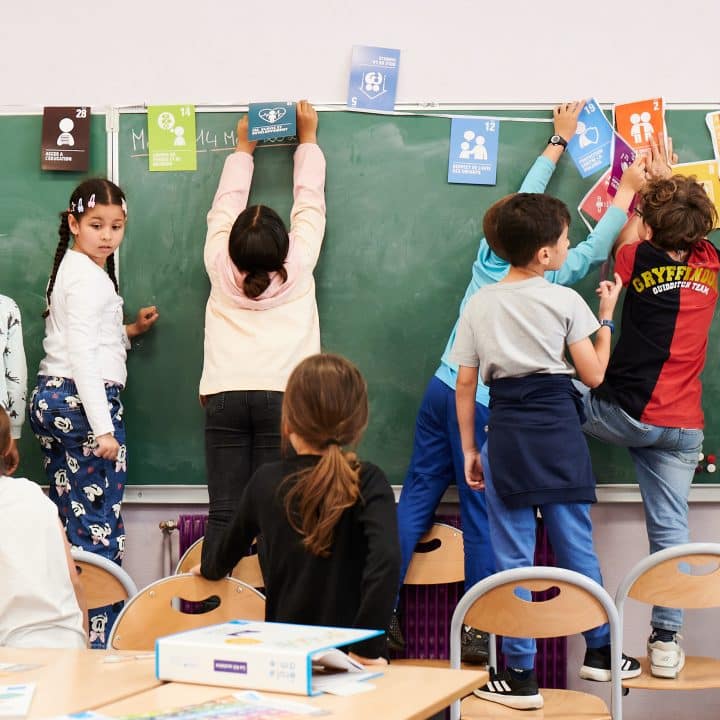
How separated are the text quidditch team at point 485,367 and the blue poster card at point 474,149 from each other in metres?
0.15

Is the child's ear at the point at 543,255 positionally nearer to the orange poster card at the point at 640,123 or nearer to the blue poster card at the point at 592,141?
the blue poster card at the point at 592,141

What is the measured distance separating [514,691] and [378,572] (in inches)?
32.2

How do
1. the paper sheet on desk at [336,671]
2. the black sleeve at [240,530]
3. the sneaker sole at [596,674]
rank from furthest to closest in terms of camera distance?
the sneaker sole at [596,674] < the black sleeve at [240,530] < the paper sheet on desk at [336,671]

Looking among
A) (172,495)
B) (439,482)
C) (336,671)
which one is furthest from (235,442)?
(336,671)

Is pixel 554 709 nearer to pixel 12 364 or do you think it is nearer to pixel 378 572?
pixel 378 572

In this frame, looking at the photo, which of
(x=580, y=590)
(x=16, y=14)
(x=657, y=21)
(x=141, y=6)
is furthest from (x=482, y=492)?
(x=16, y=14)

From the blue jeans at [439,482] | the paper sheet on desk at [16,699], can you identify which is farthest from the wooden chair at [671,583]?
the paper sheet on desk at [16,699]

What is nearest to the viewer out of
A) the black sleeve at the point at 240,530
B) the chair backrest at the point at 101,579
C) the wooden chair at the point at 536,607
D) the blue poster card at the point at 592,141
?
the black sleeve at the point at 240,530

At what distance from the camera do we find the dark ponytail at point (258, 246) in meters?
3.19

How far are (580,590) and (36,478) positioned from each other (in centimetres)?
207

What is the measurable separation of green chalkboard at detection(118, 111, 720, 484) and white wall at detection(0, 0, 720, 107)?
0.12 metres

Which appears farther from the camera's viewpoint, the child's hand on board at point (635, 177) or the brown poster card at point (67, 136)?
the brown poster card at point (67, 136)

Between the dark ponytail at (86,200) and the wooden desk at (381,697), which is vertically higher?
the dark ponytail at (86,200)

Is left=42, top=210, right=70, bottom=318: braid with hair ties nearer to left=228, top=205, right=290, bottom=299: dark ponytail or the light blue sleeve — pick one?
left=228, top=205, right=290, bottom=299: dark ponytail
